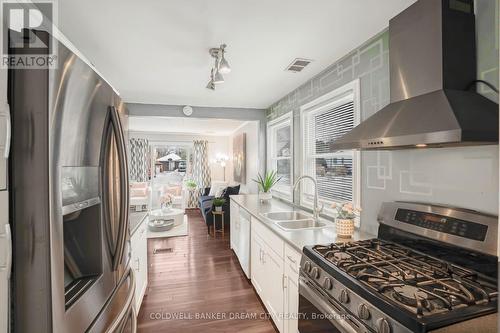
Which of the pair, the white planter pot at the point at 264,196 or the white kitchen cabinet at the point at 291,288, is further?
the white planter pot at the point at 264,196

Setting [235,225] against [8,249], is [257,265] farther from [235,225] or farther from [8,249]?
Answer: [8,249]

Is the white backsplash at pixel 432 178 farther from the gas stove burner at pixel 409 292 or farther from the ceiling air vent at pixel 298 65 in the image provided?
the ceiling air vent at pixel 298 65

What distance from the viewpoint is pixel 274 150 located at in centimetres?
417

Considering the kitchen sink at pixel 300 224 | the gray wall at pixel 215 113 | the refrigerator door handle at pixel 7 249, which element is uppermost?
the gray wall at pixel 215 113

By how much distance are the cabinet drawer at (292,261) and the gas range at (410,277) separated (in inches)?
6.1

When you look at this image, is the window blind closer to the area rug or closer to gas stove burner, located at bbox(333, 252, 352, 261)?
gas stove burner, located at bbox(333, 252, 352, 261)

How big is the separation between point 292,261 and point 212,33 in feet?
5.70

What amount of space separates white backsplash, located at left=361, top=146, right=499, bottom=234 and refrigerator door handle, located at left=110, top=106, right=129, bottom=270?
1688mm

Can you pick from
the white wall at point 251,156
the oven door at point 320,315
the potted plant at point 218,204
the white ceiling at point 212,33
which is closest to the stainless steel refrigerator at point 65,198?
the white ceiling at point 212,33

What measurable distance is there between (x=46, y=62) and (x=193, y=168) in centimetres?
723

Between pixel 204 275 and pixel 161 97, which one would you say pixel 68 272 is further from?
pixel 161 97

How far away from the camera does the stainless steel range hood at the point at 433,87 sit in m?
0.98

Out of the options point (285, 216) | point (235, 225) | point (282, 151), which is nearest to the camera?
point (285, 216)

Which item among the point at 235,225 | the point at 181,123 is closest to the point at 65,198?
the point at 235,225
